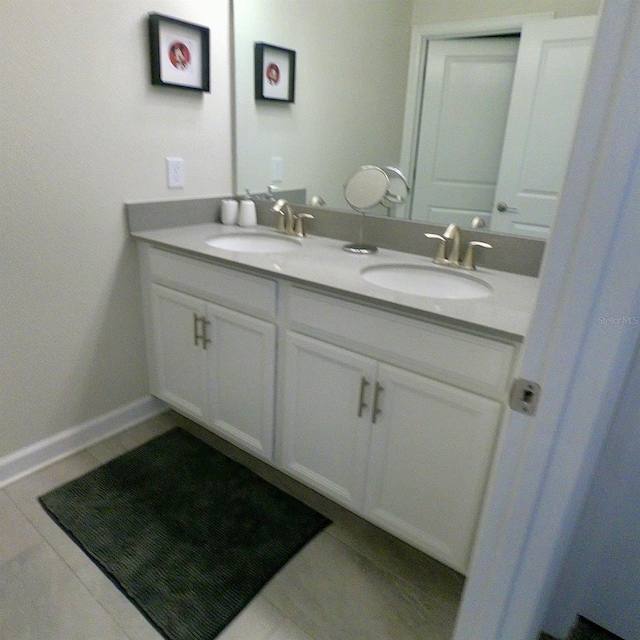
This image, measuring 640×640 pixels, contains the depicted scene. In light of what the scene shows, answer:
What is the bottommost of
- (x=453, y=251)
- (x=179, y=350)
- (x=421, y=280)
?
(x=179, y=350)

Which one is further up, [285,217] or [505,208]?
[505,208]

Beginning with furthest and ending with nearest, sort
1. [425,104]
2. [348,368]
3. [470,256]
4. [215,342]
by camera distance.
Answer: [215,342]
[425,104]
[470,256]
[348,368]

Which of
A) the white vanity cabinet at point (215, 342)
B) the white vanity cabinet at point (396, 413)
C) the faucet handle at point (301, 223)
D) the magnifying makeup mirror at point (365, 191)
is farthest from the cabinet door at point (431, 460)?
the faucet handle at point (301, 223)

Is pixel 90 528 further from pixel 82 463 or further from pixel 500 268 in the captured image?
pixel 500 268

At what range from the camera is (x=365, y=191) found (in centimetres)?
176

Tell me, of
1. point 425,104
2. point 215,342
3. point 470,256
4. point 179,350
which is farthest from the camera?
point 179,350

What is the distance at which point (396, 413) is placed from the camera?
1.33 m

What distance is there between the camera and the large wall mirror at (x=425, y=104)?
141 cm

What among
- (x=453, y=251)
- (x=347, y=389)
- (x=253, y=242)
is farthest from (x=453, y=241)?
(x=253, y=242)

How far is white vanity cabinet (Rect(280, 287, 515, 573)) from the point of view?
3.89 ft

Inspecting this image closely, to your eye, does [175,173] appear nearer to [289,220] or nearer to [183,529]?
[289,220]

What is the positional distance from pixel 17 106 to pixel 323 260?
1.07 metres

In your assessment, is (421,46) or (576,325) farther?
(421,46)

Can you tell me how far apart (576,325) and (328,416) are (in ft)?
3.33
